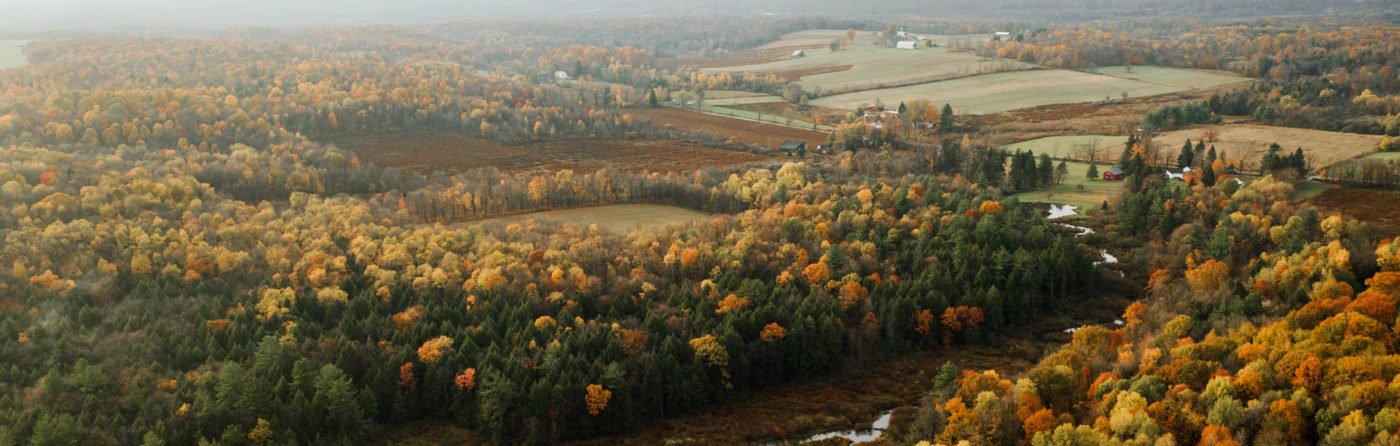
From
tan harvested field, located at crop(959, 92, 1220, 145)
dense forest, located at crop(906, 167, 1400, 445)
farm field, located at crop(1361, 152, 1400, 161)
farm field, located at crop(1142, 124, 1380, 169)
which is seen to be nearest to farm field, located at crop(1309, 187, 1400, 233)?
dense forest, located at crop(906, 167, 1400, 445)

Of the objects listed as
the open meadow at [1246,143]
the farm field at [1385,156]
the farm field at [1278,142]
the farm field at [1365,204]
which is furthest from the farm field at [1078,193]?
the farm field at [1385,156]

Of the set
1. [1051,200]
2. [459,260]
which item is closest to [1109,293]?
[1051,200]

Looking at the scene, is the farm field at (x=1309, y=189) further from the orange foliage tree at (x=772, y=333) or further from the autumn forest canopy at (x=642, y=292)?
the orange foliage tree at (x=772, y=333)

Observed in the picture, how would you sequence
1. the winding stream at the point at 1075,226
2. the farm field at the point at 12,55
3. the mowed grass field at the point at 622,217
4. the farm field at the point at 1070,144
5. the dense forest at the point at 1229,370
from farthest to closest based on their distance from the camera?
1. the farm field at the point at 12,55
2. the farm field at the point at 1070,144
3. the mowed grass field at the point at 622,217
4. the winding stream at the point at 1075,226
5. the dense forest at the point at 1229,370

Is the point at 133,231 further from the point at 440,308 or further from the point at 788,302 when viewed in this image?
the point at 788,302

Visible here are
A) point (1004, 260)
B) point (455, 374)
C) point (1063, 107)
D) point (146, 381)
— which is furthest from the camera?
point (1063, 107)

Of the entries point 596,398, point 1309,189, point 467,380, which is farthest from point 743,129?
point 467,380
